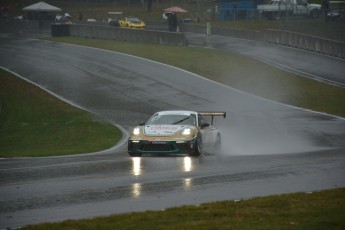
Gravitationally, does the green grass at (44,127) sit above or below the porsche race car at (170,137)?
below

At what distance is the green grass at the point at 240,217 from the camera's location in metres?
9.67

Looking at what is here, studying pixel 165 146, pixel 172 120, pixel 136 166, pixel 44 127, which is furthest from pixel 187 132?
pixel 44 127

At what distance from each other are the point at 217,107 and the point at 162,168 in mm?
17041

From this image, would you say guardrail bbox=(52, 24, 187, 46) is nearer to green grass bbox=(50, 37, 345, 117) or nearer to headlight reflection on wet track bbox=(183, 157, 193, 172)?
green grass bbox=(50, 37, 345, 117)

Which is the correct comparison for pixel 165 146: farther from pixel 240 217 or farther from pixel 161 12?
pixel 161 12

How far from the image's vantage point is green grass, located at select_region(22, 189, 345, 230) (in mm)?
9672

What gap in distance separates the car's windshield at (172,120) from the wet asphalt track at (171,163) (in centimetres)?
122

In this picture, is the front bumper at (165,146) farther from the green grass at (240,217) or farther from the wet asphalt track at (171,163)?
the green grass at (240,217)

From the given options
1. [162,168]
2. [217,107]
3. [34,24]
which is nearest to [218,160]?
[162,168]

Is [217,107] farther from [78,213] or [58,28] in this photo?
[58,28]

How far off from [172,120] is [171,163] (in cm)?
352

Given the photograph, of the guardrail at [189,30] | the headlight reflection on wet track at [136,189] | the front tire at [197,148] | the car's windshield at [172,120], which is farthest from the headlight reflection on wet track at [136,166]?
the guardrail at [189,30]

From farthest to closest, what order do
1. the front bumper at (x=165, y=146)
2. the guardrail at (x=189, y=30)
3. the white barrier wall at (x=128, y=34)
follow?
the white barrier wall at (x=128, y=34), the guardrail at (x=189, y=30), the front bumper at (x=165, y=146)

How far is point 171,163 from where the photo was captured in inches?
658
